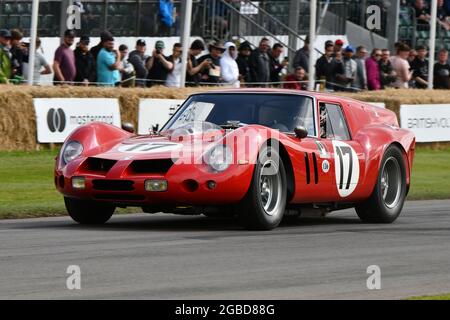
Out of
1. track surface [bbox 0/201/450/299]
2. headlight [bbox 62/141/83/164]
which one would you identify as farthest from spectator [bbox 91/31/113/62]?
headlight [bbox 62/141/83/164]

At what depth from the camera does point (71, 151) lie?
1130cm

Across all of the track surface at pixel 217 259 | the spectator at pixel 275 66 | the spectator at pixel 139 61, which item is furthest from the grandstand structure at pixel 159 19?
the track surface at pixel 217 259

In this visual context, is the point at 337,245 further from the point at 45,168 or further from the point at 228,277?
the point at 45,168

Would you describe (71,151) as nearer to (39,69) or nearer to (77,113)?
(77,113)

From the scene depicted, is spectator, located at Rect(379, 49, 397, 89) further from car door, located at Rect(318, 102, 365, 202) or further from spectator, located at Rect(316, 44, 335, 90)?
car door, located at Rect(318, 102, 365, 202)

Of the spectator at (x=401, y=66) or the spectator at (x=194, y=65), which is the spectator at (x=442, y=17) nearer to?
the spectator at (x=401, y=66)

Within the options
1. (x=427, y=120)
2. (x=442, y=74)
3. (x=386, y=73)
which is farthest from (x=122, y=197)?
(x=442, y=74)

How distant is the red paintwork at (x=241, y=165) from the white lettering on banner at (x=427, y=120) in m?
12.4

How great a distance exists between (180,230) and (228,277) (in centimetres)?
316

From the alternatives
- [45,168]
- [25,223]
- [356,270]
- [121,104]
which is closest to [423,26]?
[121,104]

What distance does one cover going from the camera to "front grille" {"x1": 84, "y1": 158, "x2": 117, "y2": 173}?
11.0 m

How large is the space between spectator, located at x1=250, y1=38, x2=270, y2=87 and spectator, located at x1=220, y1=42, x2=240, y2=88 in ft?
1.72

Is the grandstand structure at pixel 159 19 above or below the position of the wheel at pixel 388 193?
above

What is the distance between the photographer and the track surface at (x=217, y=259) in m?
7.41
